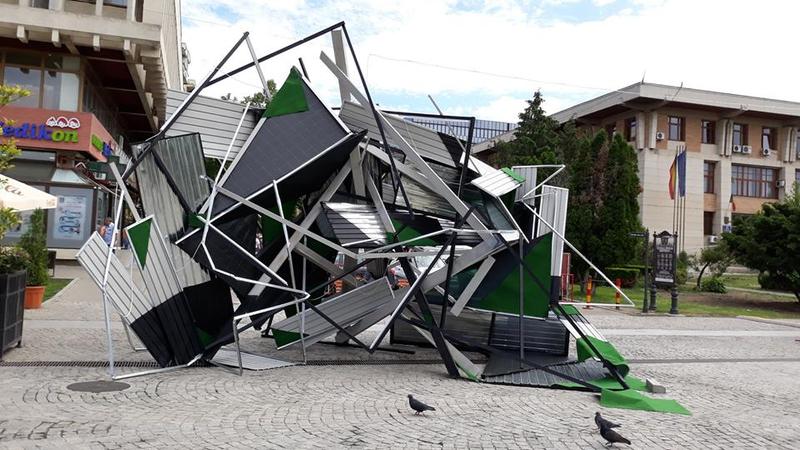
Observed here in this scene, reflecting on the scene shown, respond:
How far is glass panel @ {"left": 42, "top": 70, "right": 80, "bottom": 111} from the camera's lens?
27.0m

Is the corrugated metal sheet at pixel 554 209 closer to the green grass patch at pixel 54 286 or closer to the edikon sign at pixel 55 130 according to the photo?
the green grass patch at pixel 54 286

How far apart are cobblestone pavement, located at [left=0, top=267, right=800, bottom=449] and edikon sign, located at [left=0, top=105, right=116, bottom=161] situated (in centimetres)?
1748

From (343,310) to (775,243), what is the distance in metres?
22.5

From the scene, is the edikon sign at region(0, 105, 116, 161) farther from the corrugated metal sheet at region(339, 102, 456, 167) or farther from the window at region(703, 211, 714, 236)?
the window at region(703, 211, 714, 236)

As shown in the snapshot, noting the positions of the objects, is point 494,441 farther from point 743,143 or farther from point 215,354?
point 743,143

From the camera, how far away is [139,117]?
4109cm

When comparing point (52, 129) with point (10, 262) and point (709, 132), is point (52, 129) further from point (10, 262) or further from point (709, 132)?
point (709, 132)

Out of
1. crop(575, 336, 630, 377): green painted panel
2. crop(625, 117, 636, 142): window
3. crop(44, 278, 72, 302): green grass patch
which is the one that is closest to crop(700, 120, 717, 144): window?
crop(625, 117, 636, 142): window

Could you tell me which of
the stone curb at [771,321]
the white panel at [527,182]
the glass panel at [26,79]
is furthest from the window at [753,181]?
the glass panel at [26,79]

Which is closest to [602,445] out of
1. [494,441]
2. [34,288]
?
[494,441]

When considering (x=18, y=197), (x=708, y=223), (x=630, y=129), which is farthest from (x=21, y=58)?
(x=708, y=223)

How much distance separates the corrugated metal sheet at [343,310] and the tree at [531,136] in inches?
1281

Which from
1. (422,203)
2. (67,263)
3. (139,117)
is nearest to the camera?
(422,203)

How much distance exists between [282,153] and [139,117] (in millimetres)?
35541
